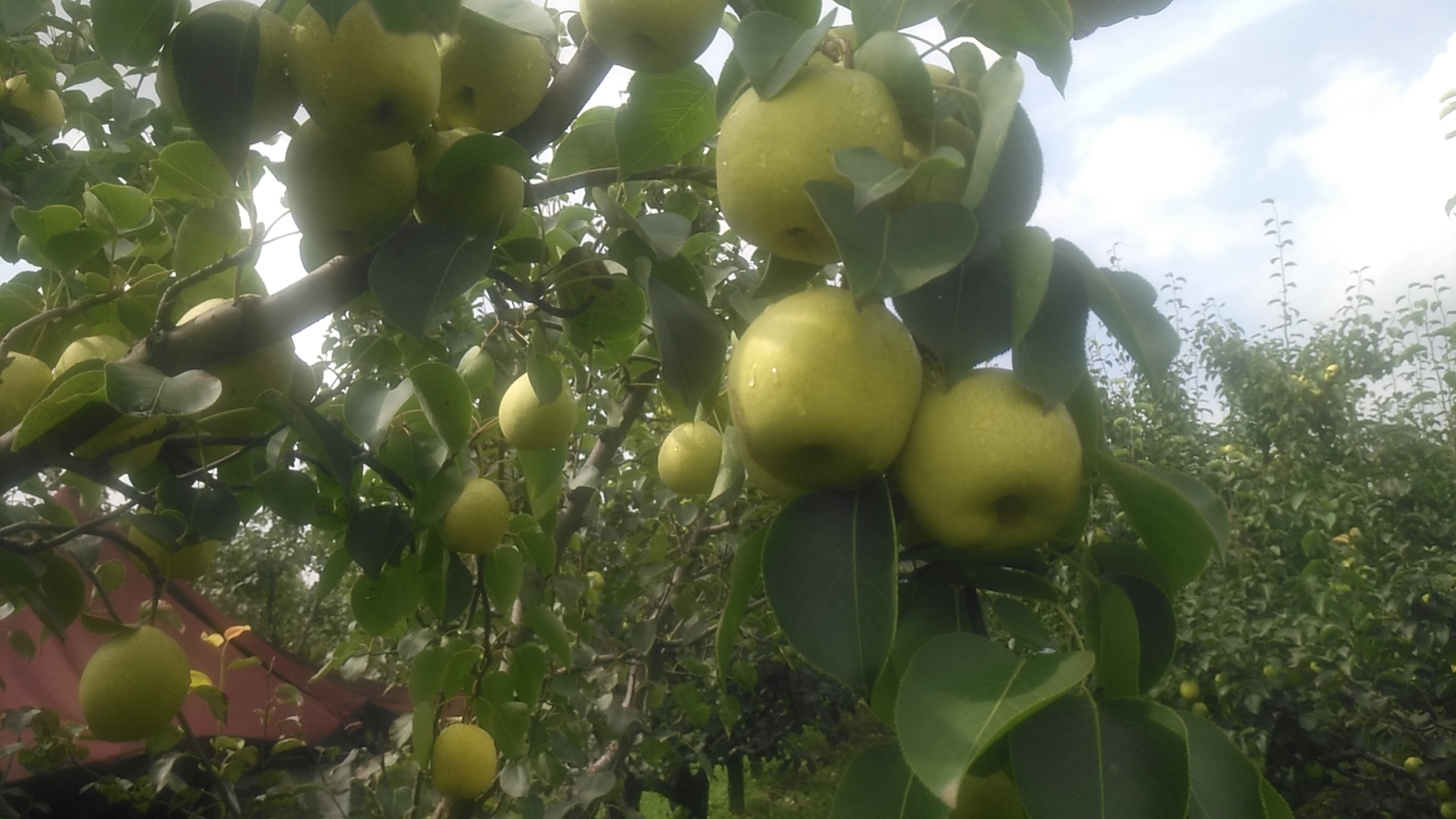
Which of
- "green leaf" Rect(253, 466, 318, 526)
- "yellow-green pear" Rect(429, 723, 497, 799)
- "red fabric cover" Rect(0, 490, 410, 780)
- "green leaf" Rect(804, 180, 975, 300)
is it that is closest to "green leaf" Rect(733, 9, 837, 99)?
"green leaf" Rect(804, 180, 975, 300)

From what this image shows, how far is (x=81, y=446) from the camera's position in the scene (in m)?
1.08

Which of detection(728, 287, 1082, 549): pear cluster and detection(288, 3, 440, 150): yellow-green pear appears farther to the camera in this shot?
detection(288, 3, 440, 150): yellow-green pear

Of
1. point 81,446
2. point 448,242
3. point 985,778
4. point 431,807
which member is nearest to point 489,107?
point 448,242

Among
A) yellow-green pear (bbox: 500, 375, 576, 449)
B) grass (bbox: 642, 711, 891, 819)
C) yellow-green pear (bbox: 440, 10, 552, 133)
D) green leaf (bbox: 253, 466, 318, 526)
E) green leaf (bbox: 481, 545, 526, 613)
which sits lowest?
grass (bbox: 642, 711, 891, 819)

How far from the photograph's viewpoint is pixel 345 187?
91 cm

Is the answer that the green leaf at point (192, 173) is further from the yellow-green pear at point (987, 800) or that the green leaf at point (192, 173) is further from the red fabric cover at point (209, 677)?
the red fabric cover at point (209, 677)

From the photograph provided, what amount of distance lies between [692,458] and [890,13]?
1273 mm

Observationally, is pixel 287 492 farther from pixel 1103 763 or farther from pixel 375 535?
pixel 1103 763

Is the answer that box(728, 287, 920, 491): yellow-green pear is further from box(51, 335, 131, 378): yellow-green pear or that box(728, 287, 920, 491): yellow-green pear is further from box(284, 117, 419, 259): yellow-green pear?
box(51, 335, 131, 378): yellow-green pear

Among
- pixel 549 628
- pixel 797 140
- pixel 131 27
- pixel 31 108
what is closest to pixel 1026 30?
pixel 797 140

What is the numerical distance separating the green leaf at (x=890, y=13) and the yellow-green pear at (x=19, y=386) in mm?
1104

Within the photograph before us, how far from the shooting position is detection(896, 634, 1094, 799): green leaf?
542 millimetres

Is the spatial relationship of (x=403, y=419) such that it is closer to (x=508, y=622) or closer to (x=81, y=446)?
(x=81, y=446)

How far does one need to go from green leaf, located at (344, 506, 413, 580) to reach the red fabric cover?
2.23 metres
